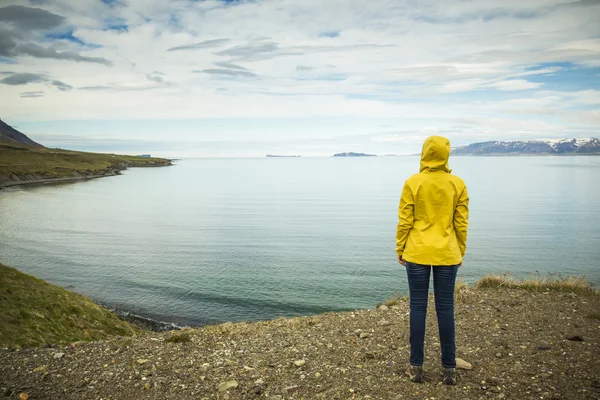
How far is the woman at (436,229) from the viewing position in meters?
6.20

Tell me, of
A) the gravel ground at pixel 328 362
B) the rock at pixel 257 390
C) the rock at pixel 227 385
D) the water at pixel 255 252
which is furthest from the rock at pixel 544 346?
the water at pixel 255 252

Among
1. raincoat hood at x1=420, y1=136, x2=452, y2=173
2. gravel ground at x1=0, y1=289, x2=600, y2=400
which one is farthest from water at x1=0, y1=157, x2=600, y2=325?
raincoat hood at x1=420, y1=136, x2=452, y2=173

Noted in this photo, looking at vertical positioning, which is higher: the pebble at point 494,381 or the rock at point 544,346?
the pebble at point 494,381

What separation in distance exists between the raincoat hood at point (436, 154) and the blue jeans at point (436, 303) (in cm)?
161

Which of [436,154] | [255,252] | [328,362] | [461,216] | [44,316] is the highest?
[436,154]

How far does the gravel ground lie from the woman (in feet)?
4.47

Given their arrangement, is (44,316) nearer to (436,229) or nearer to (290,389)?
(290,389)

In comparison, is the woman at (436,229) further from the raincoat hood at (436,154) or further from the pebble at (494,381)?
the pebble at (494,381)

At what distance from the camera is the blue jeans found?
6.26 m

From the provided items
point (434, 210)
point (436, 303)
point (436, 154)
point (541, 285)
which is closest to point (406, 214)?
point (434, 210)

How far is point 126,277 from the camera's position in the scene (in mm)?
27703

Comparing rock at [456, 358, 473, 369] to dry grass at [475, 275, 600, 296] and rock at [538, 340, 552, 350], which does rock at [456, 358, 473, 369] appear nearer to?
rock at [538, 340, 552, 350]

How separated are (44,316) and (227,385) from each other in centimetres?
1016

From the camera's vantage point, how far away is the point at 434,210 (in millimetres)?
6250
